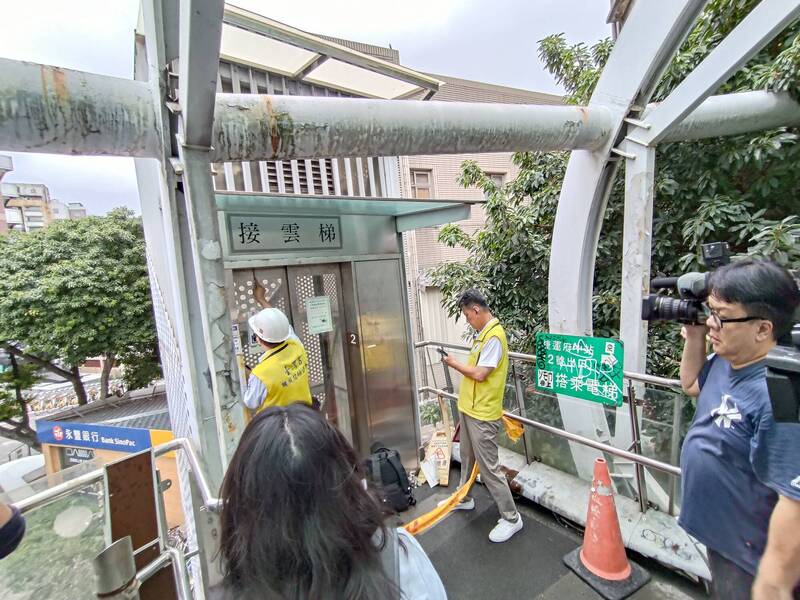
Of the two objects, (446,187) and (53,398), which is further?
(53,398)

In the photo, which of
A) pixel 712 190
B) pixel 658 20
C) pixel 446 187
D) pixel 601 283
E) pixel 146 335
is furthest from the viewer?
pixel 146 335

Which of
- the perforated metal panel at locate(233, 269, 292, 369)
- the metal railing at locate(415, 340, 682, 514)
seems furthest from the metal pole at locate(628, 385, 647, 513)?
the perforated metal panel at locate(233, 269, 292, 369)

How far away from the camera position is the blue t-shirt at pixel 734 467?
133 cm

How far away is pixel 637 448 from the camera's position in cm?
303

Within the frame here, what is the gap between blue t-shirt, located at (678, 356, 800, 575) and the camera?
52.4 inches

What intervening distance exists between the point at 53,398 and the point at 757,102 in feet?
82.0

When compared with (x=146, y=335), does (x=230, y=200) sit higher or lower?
higher

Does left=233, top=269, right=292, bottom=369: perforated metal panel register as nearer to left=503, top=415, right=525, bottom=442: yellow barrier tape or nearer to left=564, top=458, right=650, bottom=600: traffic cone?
left=503, top=415, right=525, bottom=442: yellow barrier tape

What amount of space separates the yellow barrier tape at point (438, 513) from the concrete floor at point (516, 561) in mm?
54

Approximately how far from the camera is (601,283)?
4762 millimetres

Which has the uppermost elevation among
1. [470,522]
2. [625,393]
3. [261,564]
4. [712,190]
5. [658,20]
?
[658,20]

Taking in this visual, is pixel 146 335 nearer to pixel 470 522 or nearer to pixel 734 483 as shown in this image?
pixel 470 522

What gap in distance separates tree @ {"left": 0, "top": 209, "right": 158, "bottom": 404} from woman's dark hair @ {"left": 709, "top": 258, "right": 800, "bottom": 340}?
13.6 m

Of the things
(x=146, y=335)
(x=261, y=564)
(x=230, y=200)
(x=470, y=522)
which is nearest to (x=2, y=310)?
(x=146, y=335)
